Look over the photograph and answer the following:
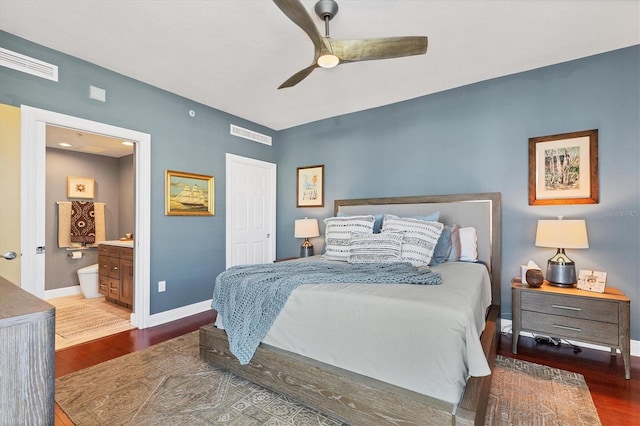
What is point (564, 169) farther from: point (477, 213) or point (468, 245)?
point (468, 245)

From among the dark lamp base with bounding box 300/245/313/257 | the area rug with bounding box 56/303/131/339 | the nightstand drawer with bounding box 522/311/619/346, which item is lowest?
the area rug with bounding box 56/303/131/339

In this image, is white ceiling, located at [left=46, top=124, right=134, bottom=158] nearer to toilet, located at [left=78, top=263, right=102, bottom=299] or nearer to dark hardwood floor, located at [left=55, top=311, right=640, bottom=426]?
toilet, located at [left=78, top=263, right=102, bottom=299]

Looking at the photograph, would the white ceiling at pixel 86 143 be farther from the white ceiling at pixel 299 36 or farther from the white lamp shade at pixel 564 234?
the white lamp shade at pixel 564 234

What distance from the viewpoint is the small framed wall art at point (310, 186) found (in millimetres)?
4621

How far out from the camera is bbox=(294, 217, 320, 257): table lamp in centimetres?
430

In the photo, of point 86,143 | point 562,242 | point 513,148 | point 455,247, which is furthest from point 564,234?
point 86,143

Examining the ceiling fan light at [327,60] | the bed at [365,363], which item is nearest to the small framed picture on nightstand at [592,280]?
the bed at [365,363]

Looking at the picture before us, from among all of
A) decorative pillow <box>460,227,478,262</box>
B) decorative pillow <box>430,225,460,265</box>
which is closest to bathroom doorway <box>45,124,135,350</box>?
decorative pillow <box>430,225,460,265</box>

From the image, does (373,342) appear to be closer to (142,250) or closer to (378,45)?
(378,45)

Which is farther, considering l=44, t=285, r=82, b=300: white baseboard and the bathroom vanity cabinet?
l=44, t=285, r=82, b=300: white baseboard

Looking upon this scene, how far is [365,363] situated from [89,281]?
185 inches

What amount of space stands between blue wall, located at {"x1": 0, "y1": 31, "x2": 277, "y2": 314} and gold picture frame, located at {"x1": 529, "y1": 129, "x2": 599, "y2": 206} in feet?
12.0

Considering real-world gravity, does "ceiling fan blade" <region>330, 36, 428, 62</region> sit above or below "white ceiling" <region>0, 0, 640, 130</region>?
below

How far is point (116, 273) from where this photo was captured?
4047mm
